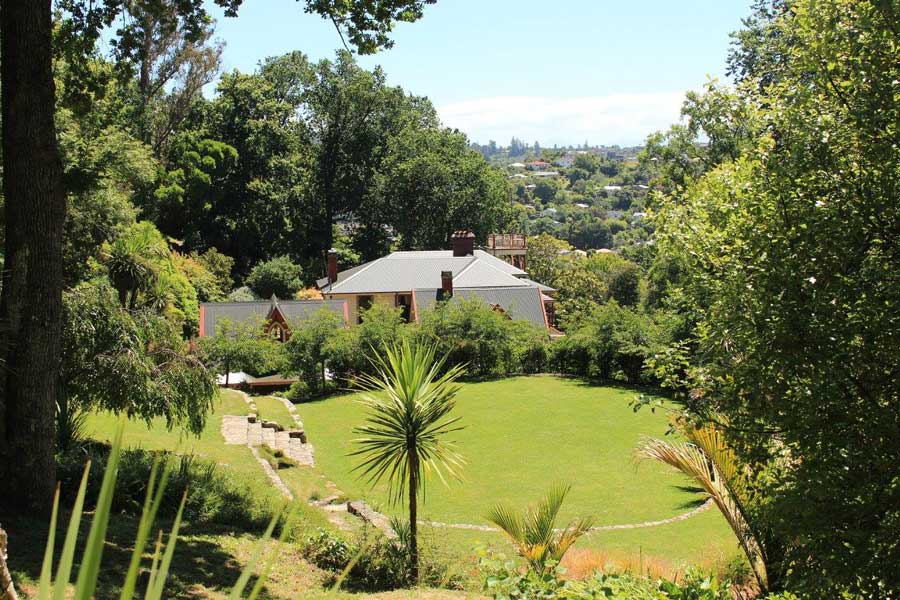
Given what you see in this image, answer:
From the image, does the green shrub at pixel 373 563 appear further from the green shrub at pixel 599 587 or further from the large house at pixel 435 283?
the large house at pixel 435 283

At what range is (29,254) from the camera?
334 inches

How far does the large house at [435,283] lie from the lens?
36.4m

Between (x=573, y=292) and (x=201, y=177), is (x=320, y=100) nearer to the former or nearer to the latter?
(x=201, y=177)

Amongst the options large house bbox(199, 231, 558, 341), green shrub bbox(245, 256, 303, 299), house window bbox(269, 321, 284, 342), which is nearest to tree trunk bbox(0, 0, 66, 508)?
large house bbox(199, 231, 558, 341)

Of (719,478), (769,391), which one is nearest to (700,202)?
(769,391)

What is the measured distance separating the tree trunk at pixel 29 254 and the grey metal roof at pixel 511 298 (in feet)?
87.8

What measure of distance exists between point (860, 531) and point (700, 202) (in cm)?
310

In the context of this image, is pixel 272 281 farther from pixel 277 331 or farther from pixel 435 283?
pixel 277 331

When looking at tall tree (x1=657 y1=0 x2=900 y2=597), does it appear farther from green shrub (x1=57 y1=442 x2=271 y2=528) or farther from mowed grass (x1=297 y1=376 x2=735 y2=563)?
green shrub (x1=57 y1=442 x2=271 y2=528)

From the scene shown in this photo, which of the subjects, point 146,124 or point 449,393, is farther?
point 146,124

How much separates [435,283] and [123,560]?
34086mm

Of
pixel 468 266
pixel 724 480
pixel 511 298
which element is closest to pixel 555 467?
pixel 724 480

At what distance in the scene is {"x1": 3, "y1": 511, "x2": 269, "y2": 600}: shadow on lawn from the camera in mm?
6871

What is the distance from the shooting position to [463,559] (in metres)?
9.23
